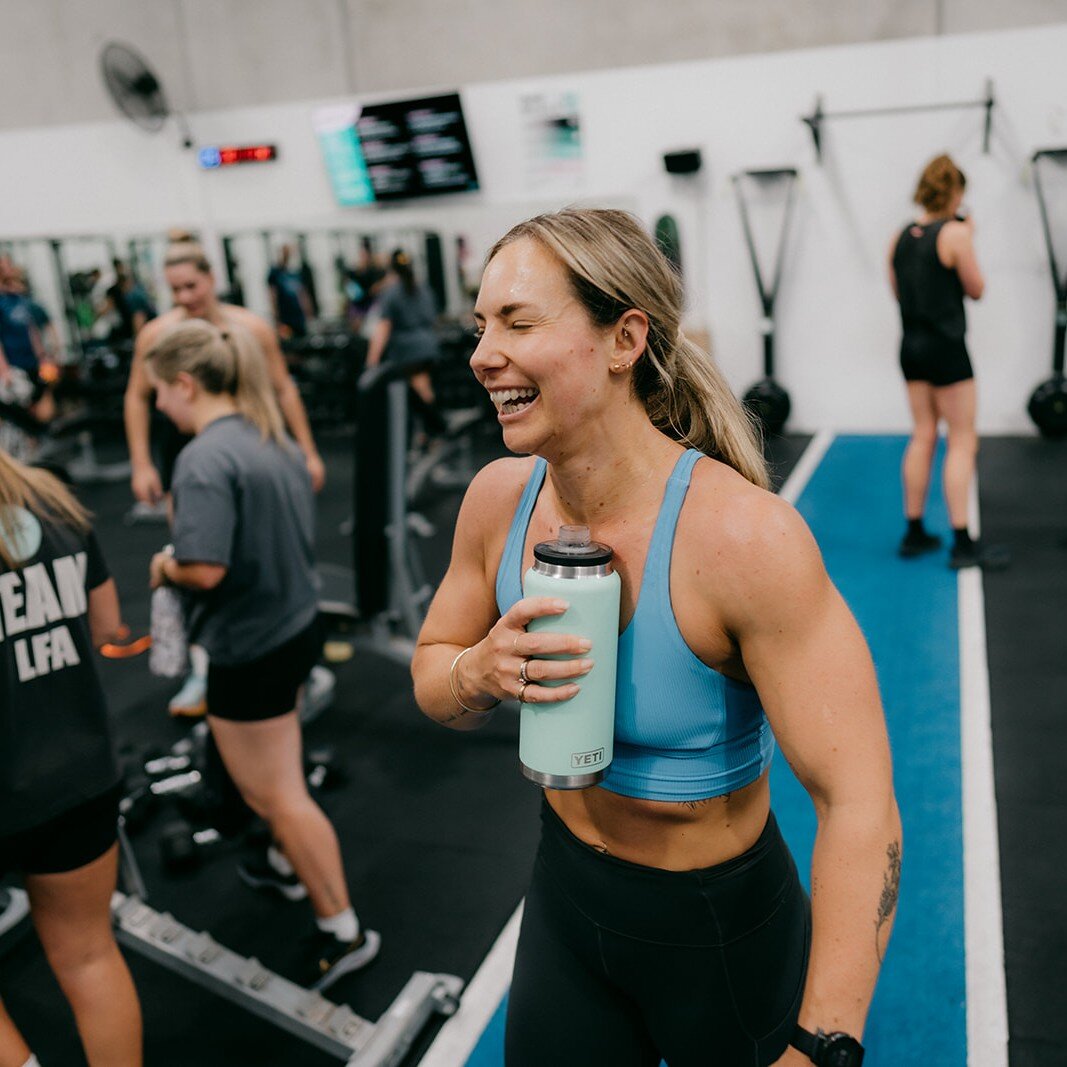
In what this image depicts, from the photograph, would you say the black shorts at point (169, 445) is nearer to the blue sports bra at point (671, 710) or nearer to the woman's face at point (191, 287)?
the woman's face at point (191, 287)

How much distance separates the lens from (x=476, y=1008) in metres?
2.29

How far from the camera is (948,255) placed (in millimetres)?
4234

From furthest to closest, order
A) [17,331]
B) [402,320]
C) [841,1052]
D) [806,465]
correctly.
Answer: [17,331] < [806,465] < [402,320] < [841,1052]

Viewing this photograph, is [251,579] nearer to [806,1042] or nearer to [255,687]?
[255,687]

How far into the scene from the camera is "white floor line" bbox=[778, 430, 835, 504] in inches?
242

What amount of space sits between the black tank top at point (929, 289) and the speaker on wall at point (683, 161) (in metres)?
3.28

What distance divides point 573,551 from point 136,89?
353 inches

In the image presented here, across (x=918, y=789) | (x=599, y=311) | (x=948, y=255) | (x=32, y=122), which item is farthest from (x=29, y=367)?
(x=599, y=311)

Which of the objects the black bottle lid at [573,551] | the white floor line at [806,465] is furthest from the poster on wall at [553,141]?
the black bottle lid at [573,551]

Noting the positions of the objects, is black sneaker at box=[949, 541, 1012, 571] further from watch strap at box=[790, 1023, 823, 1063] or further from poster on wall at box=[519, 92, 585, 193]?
poster on wall at box=[519, 92, 585, 193]

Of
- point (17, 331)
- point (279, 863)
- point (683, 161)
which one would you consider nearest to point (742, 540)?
point (279, 863)

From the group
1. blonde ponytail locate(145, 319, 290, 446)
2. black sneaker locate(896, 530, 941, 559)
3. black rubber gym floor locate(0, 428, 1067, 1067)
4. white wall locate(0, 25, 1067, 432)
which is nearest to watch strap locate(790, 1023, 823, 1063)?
black rubber gym floor locate(0, 428, 1067, 1067)

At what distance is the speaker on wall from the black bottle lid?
6865mm

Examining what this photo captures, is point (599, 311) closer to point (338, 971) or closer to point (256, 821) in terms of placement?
point (338, 971)
